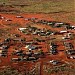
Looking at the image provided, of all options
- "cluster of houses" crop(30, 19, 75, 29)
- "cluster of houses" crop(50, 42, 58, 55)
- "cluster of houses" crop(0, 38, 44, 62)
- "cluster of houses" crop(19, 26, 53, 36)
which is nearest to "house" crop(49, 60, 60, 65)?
"cluster of houses" crop(0, 38, 44, 62)

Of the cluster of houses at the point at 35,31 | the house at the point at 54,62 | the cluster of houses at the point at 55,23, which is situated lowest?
the house at the point at 54,62

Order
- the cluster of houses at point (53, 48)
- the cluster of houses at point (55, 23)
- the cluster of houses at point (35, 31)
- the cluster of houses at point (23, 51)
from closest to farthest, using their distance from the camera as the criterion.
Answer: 1. the cluster of houses at point (23, 51)
2. the cluster of houses at point (53, 48)
3. the cluster of houses at point (35, 31)
4. the cluster of houses at point (55, 23)

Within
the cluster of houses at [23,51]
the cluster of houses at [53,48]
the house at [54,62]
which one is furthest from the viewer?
the cluster of houses at [53,48]

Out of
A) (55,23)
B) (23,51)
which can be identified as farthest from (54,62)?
(55,23)

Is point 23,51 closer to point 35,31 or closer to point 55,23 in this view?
point 35,31

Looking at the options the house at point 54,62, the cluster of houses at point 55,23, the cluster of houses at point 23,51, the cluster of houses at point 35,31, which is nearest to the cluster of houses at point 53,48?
the cluster of houses at point 23,51

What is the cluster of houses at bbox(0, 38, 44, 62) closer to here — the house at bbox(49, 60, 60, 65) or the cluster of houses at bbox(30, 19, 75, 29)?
the house at bbox(49, 60, 60, 65)

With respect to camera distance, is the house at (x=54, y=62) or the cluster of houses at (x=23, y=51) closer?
the house at (x=54, y=62)

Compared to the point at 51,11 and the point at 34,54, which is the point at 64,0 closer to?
the point at 51,11

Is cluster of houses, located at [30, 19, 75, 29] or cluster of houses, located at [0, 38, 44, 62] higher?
cluster of houses, located at [30, 19, 75, 29]

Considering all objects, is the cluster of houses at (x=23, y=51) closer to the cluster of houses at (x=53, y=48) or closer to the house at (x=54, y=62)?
the cluster of houses at (x=53, y=48)

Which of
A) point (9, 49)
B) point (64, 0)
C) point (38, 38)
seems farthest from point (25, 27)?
point (64, 0)
